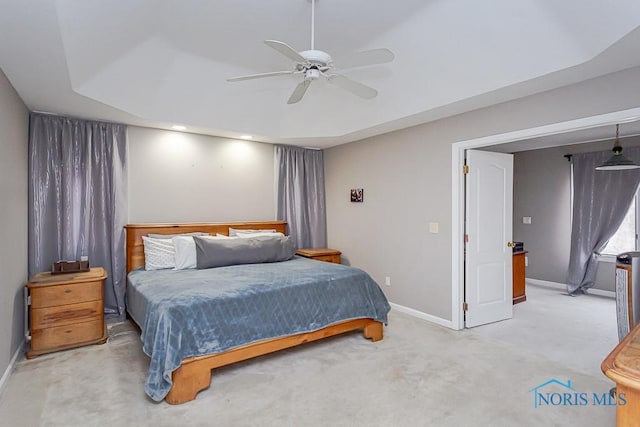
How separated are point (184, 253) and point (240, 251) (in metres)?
0.62

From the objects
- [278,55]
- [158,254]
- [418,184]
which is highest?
[278,55]

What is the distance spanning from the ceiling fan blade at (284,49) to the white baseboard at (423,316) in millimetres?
3218

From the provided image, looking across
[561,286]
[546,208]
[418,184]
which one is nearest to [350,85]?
[418,184]

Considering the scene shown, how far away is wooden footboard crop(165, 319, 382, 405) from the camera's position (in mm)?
2480

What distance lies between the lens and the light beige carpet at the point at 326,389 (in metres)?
2.27

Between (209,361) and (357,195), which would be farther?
(357,195)

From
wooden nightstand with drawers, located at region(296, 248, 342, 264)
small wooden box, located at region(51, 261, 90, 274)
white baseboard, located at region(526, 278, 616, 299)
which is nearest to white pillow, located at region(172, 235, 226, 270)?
small wooden box, located at region(51, 261, 90, 274)

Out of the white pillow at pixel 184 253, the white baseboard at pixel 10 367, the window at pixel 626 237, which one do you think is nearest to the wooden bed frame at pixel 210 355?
the white pillow at pixel 184 253

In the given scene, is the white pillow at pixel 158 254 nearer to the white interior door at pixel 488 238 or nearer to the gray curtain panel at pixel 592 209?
the white interior door at pixel 488 238

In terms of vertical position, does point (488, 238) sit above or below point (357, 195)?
below

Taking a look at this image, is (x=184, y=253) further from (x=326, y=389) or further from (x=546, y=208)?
(x=546, y=208)

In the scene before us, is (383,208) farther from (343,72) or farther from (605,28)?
(605,28)

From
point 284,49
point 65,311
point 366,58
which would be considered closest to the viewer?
point 284,49

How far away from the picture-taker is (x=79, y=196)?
3.97m
